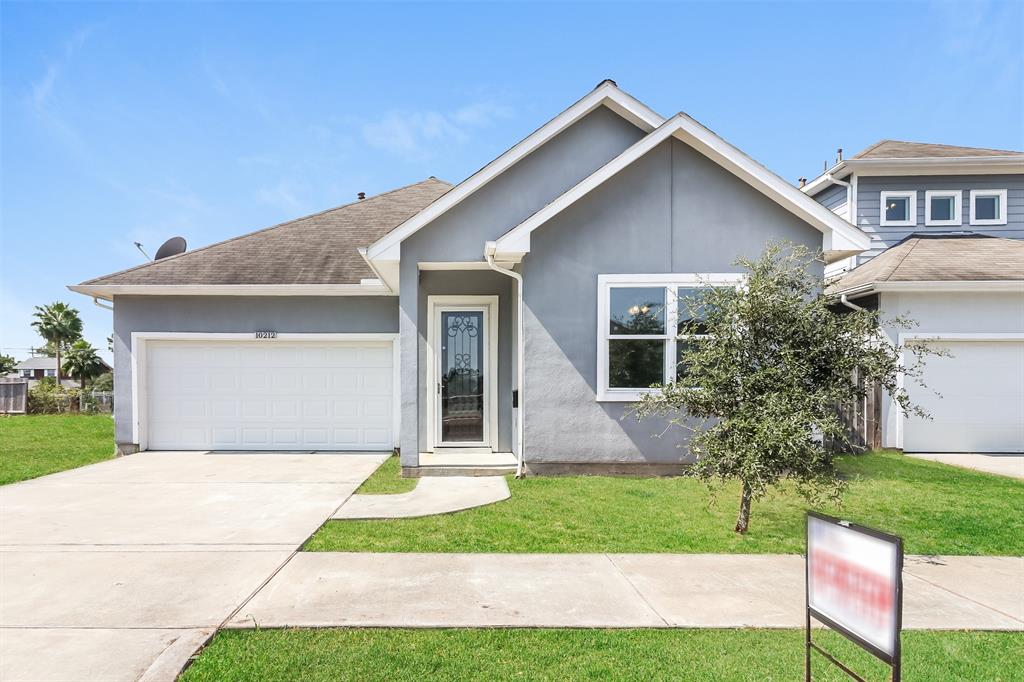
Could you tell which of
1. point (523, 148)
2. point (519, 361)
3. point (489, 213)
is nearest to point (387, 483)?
point (519, 361)

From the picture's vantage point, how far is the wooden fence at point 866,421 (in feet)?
33.5

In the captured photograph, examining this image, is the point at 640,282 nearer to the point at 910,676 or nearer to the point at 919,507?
the point at 919,507

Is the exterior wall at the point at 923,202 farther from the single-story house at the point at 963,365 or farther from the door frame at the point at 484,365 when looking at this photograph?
the door frame at the point at 484,365

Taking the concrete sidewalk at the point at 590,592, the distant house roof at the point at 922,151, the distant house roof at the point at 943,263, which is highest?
the distant house roof at the point at 922,151

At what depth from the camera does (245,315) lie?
1026cm

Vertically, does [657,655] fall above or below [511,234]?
below

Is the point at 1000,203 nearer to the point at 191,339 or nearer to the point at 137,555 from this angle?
the point at 137,555

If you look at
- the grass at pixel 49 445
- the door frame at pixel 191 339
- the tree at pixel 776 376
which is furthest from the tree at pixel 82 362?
the tree at pixel 776 376

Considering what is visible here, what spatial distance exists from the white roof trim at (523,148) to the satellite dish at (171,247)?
8.41m

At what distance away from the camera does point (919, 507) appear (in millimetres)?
6266

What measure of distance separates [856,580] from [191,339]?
11.5m

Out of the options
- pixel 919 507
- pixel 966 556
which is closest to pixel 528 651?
pixel 966 556

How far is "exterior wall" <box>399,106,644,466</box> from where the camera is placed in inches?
306

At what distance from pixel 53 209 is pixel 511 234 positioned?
19965 millimetres
